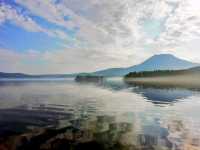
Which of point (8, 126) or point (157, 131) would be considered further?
point (8, 126)

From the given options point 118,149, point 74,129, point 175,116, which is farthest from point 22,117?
point 175,116

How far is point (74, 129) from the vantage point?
72.3 feet

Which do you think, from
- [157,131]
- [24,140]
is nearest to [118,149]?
[157,131]

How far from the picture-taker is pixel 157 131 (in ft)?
71.3

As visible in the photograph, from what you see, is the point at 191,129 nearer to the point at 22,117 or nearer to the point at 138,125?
the point at 138,125

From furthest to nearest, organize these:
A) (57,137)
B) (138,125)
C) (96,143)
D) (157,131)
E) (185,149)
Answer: (138,125) → (157,131) → (57,137) → (96,143) → (185,149)

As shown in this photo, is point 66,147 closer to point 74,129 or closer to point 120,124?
point 74,129

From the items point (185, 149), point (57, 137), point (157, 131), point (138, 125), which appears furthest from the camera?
A: point (138, 125)

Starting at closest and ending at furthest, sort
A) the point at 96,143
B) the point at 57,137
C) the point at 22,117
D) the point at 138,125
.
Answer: the point at 96,143
the point at 57,137
the point at 138,125
the point at 22,117

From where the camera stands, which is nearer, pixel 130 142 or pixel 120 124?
pixel 130 142

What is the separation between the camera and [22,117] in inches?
1146

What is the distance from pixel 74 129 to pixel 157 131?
26.2 ft

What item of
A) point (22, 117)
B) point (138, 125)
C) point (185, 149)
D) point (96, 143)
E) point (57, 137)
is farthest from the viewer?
point (22, 117)

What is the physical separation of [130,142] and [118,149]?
182 cm
